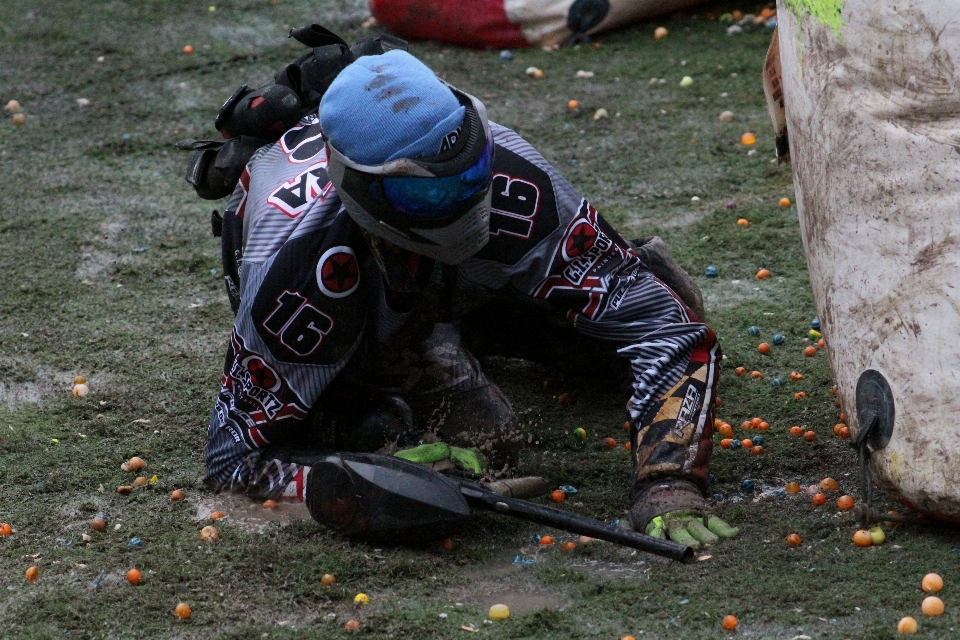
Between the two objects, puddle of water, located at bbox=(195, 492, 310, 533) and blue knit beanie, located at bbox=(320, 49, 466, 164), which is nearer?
blue knit beanie, located at bbox=(320, 49, 466, 164)

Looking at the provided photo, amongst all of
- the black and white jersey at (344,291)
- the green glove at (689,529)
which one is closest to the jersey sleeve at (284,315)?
the black and white jersey at (344,291)

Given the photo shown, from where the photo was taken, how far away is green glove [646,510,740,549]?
113 inches

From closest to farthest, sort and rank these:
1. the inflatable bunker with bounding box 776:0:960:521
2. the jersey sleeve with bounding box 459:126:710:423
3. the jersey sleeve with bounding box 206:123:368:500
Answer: the inflatable bunker with bounding box 776:0:960:521
the jersey sleeve with bounding box 206:123:368:500
the jersey sleeve with bounding box 459:126:710:423

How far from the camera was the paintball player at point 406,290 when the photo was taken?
Result: 2.76 meters

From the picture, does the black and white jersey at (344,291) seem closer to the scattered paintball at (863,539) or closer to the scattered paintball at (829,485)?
the scattered paintball at (829,485)

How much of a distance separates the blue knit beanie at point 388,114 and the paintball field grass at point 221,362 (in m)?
0.99

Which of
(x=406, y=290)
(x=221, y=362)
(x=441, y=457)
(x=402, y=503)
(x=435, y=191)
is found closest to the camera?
(x=435, y=191)

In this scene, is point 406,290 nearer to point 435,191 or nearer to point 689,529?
point 435,191

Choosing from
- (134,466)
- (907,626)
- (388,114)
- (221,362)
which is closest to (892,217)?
(907,626)

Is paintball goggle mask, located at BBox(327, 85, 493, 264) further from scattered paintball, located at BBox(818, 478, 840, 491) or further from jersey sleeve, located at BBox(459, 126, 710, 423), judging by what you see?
scattered paintball, located at BBox(818, 478, 840, 491)

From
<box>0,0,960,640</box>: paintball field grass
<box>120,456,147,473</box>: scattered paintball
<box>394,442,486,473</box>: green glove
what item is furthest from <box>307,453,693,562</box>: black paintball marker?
<box>120,456,147,473</box>: scattered paintball

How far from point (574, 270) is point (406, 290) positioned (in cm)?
48

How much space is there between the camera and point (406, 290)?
119 inches

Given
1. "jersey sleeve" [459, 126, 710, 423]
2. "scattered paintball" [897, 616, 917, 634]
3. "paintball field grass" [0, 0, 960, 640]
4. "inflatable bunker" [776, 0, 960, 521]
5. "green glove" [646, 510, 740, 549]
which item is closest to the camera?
"scattered paintball" [897, 616, 917, 634]
